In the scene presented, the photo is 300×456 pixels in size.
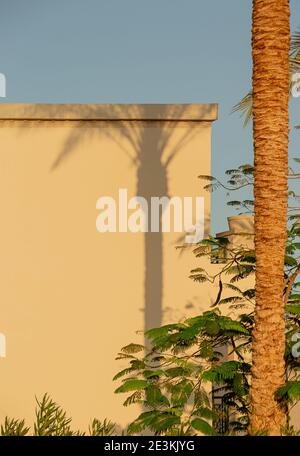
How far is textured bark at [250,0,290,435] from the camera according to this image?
1038cm

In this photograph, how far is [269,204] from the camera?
10.5 m

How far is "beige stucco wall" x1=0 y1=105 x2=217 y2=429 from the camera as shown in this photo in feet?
52.2

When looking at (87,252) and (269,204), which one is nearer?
(269,204)

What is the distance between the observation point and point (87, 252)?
1605 centimetres

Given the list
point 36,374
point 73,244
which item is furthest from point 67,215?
point 36,374

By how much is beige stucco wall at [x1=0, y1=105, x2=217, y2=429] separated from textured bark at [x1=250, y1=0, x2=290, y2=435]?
17.0 feet

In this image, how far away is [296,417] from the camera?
1914 centimetres

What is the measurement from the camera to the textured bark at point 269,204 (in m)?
10.4

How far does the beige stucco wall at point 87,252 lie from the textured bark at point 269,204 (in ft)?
17.0

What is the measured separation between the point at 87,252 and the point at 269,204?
632 cm

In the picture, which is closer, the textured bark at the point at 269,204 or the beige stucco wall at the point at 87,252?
the textured bark at the point at 269,204

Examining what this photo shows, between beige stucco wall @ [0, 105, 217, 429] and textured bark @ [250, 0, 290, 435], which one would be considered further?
beige stucco wall @ [0, 105, 217, 429]
